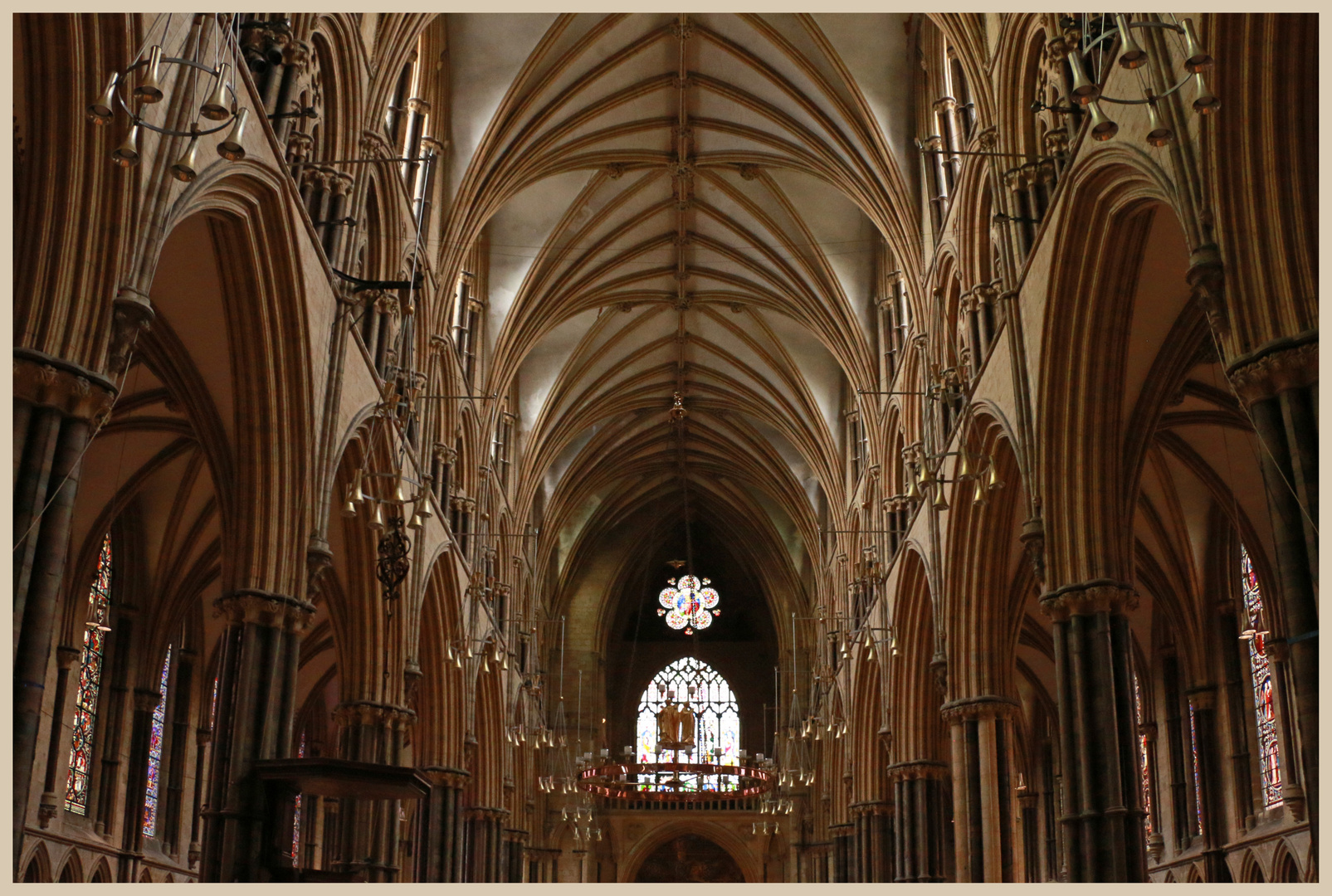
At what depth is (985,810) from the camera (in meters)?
20.6

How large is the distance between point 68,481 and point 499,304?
2020 centimetres

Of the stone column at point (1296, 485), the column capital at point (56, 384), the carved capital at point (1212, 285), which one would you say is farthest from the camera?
the carved capital at point (1212, 285)

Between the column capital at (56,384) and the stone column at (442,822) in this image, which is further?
the stone column at (442,822)

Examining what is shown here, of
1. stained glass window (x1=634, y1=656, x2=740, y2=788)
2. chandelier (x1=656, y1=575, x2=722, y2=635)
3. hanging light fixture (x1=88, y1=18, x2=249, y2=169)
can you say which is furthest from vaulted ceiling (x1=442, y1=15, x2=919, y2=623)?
hanging light fixture (x1=88, y1=18, x2=249, y2=169)

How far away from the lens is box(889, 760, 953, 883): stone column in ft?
86.1

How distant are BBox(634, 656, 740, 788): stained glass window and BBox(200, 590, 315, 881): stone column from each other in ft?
105

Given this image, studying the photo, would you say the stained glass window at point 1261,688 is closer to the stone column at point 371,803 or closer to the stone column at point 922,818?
the stone column at point 922,818

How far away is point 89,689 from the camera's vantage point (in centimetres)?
2402

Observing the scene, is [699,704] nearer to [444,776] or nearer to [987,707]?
[444,776]

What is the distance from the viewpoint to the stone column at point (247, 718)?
1427 centimetres

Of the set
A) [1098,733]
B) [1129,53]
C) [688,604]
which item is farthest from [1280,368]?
[688,604]

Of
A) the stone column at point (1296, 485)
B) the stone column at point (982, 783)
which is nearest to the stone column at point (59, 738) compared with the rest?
the stone column at point (982, 783)

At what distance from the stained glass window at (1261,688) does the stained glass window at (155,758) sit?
1949 cm

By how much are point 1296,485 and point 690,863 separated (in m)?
38.2
